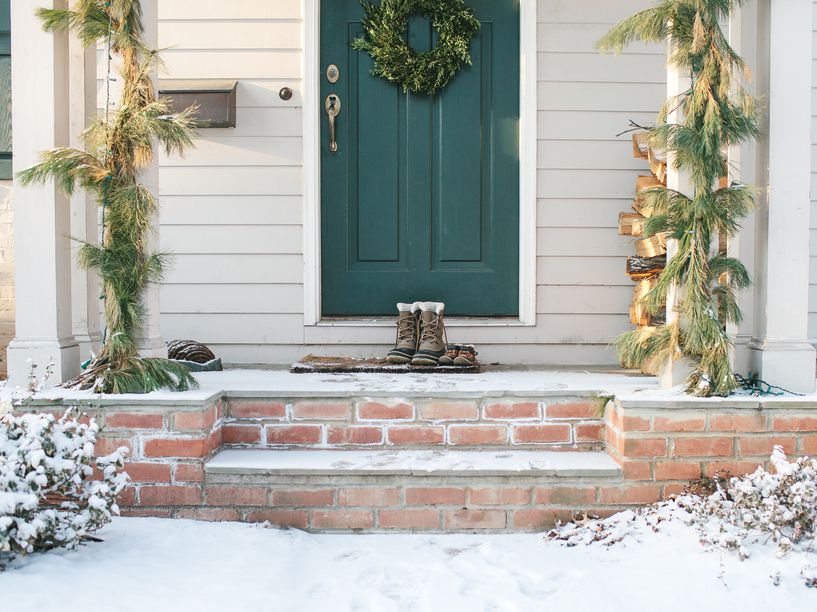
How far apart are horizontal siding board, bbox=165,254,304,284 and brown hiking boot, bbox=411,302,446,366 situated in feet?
2.31

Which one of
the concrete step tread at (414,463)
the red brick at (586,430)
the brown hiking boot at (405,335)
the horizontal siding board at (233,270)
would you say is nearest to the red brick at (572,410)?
the red brick at (586,430)

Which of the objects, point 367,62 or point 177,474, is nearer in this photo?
point 177,474

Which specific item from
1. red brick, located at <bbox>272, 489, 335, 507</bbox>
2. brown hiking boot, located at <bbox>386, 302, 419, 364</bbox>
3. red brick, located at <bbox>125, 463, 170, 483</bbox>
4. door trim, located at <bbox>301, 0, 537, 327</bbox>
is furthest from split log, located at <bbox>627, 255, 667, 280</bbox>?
red brick, located at <bbox>125, 463, 170, 483</bbox>

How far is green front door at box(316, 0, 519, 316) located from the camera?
359 cm

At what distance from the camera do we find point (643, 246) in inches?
132

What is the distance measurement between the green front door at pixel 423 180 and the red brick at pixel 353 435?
1191 millimetres

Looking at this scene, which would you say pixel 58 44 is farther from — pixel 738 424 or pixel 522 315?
pixel 738 424

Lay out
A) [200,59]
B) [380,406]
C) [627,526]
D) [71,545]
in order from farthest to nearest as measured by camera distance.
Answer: [200,59]
[380,406]
[627,526]
[71,545]

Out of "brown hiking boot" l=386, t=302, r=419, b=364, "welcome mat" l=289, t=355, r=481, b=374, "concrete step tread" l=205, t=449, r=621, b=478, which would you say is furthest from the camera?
"brown hiking boot" l=386, t=302, r=419, b=364

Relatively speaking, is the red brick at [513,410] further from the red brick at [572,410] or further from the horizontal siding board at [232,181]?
the horizontal siding board at [232,181]

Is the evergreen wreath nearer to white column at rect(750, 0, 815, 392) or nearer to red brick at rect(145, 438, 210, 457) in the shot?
white column at rect(750, 0, 815, 392)

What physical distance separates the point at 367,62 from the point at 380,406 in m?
1.88

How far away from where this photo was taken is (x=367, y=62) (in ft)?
11.8

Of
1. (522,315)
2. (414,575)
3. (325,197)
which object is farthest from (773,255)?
(325,197)
